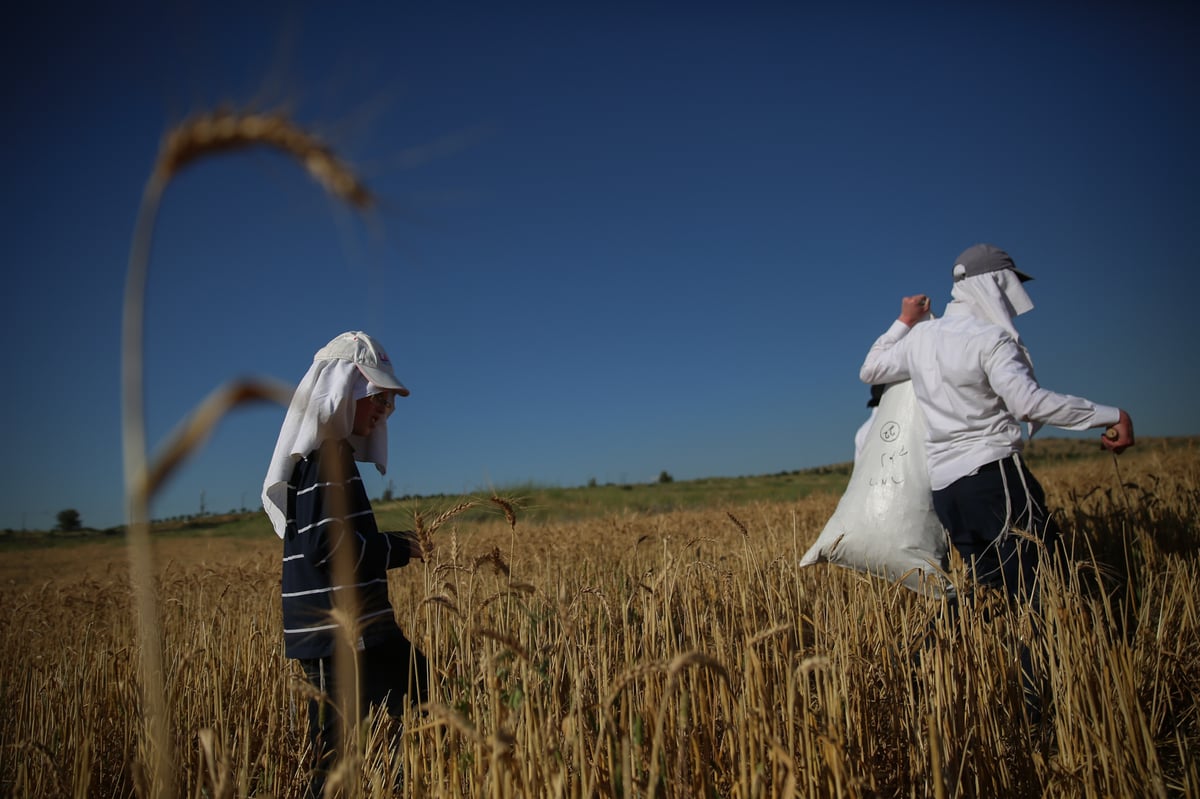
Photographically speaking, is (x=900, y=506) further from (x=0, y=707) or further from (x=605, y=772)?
(x=0, y=707)

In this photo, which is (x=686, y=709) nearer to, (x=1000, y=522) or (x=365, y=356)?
(x=365, y=356)

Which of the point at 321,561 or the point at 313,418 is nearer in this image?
the point at 321,561

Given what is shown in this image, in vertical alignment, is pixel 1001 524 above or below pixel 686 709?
above

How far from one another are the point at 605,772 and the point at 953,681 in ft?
3.96

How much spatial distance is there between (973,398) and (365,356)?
2871mm

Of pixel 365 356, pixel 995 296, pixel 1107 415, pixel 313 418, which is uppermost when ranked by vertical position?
pixel 995 296

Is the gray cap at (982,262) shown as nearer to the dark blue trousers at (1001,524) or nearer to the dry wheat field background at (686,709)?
the dark blue trousers at (1001,524)

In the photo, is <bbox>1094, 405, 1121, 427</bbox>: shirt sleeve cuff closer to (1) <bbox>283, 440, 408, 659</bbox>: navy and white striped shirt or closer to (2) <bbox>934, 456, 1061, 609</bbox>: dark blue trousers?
(2) <bbox>934, 456, 1061, 609</bbox>: dark blue trousers

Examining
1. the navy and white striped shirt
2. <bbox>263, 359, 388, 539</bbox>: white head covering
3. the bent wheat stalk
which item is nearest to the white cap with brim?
<bbox>263, 359, 388, 539</bbox>: white head covering

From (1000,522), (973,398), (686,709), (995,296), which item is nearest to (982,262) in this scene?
(995,296)

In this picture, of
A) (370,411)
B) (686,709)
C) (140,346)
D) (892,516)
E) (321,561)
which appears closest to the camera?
(140,346)

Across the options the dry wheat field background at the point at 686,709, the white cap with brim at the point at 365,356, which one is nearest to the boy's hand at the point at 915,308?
the dry wheat field background at the point at 686,709

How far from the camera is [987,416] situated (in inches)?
133

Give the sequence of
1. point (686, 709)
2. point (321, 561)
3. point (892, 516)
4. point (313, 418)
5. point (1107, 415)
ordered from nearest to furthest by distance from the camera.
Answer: point (686, 709) → point (321, 561) → point (313, 418) → point (1107, 415) → point (892, 516)
